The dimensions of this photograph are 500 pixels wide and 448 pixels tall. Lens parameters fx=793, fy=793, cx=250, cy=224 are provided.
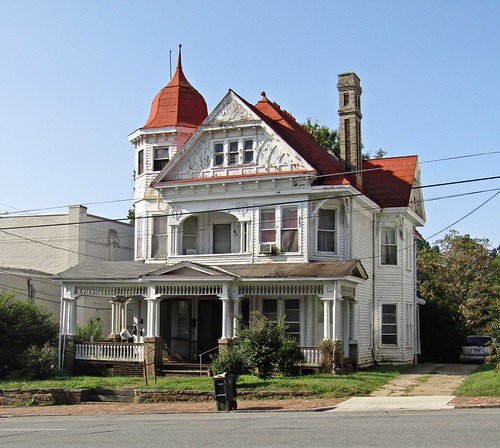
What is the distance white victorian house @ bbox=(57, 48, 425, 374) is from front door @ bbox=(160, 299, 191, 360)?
42mm

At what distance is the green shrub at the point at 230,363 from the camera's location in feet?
80.2

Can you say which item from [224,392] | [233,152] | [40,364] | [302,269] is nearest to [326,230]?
[302,269]

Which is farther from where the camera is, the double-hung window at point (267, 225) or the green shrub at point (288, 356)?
the double-hung window at point (267, 225)

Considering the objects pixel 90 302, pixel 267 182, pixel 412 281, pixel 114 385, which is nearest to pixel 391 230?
pixel 412 281

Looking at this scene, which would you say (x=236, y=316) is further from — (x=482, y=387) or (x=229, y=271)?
(x=482, y=387)

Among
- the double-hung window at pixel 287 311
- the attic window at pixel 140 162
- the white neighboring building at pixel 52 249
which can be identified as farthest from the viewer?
the white neighboring building at pixel 52 249

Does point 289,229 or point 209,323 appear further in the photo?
point 209,323

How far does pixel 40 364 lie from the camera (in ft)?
91.7

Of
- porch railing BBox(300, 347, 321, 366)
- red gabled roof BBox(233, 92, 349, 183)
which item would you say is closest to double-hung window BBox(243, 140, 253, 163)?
red gabled roof BBox(233, 92, 349, 183)

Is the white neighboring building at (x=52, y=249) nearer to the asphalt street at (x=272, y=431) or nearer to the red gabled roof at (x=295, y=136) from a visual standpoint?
the red gabled roof at (x=295, y=136)

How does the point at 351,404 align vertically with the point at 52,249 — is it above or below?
below

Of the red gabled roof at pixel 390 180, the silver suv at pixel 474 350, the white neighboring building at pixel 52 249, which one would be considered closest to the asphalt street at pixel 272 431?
the red gabled roof at pixel 390 180

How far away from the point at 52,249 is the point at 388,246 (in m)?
18.5

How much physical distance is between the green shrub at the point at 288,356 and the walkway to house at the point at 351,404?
121 inches
